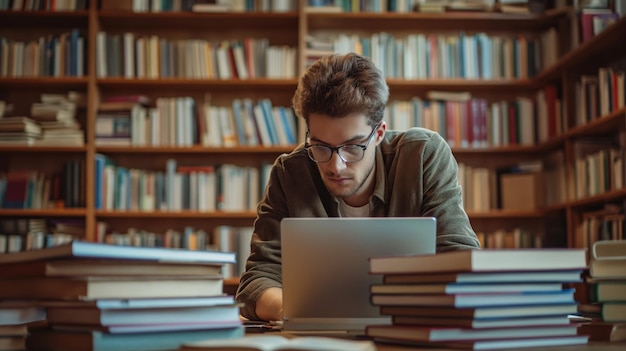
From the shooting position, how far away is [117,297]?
102 centimetres

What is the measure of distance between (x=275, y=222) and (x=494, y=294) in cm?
115

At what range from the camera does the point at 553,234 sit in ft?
13.9

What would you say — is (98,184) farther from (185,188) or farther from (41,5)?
(41,5)

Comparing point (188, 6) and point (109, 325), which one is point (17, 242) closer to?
point (188, 6)

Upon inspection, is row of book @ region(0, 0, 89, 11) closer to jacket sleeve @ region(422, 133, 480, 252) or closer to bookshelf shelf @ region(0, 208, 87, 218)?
bookshelf shelf @ region(0, 208, 87, 218)

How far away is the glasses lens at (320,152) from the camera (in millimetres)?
1891

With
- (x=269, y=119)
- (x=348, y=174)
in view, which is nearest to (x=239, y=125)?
(x=269, y=119)

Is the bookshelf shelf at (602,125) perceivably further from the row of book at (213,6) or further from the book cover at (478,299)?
the book cover at (478,299)

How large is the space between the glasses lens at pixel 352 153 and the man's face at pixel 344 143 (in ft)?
0.04

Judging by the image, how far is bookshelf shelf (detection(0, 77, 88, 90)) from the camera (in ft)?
14.0

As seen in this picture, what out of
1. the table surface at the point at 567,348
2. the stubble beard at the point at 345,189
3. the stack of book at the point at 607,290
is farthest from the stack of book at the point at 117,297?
the stubble beard at the point at 345,189

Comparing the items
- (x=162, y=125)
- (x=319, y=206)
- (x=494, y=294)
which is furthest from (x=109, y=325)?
(x=162, y=125)

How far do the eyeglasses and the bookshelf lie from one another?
231cm

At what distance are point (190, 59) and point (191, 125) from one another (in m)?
0.36
